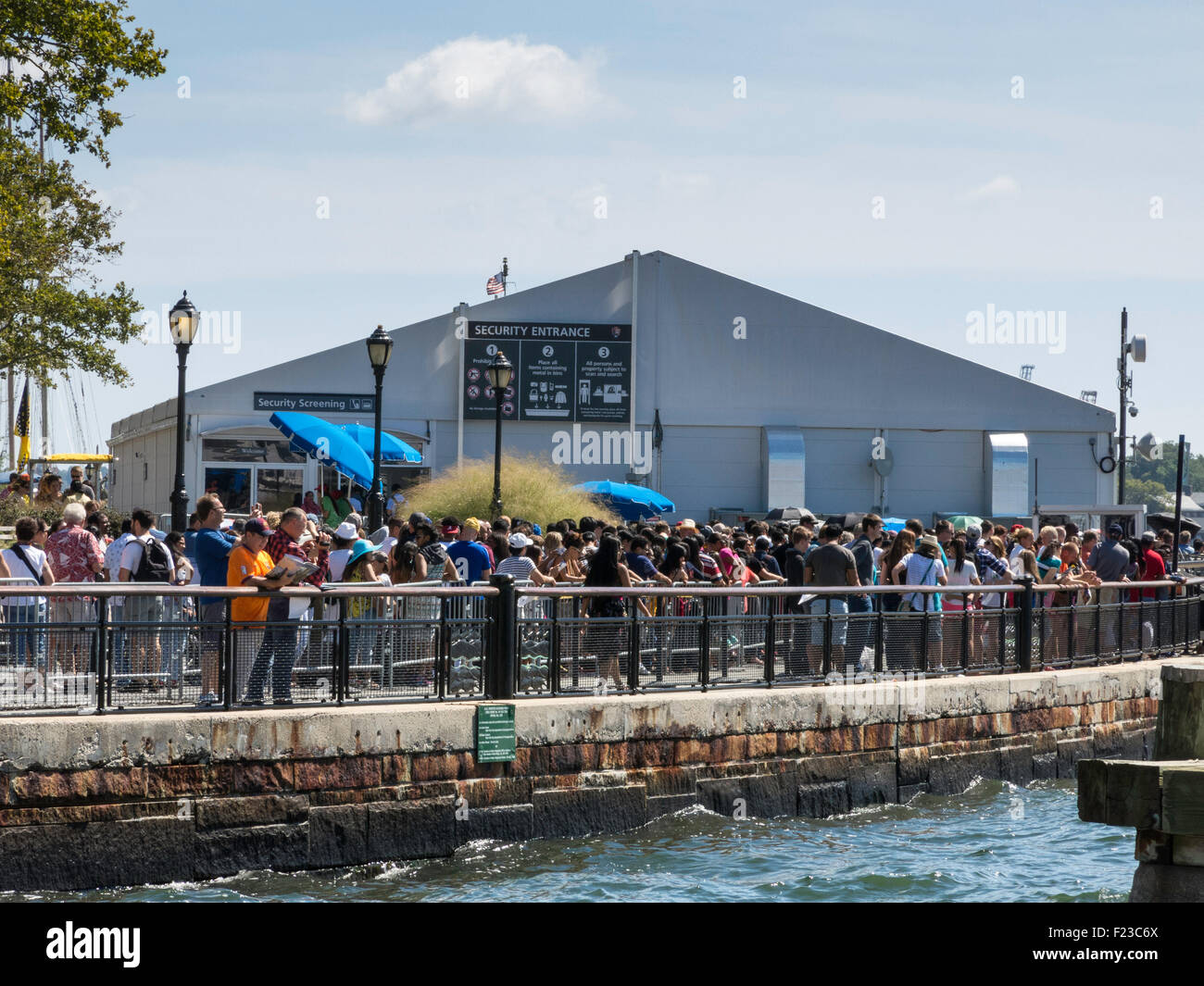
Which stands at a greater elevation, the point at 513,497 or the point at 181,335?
the point at 181,335

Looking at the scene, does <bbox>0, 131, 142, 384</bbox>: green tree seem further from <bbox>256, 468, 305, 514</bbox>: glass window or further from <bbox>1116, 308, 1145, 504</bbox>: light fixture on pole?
<bbox>1116, 308, 1145, 504</bbox>: light fixture on pole

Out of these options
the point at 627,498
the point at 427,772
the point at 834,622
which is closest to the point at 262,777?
the point at 427,772

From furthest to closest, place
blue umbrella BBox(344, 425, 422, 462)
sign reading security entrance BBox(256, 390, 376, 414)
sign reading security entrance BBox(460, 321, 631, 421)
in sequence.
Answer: sign reading security entrance BBox(460, 321, 631, 421) → sign reading security entrance BBox(256, 390, 376, 414) → blue umbrella BBox(344, 425, 422, 462)

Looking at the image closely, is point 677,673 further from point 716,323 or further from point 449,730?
point 716,323

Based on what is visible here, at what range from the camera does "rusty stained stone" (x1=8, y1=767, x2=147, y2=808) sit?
9398 millimetres

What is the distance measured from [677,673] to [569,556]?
345 cm

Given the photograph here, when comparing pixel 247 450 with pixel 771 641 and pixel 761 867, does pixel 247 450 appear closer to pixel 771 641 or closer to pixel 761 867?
pixel 771 641

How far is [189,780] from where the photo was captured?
9930mm

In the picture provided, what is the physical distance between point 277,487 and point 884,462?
16252 millimetres

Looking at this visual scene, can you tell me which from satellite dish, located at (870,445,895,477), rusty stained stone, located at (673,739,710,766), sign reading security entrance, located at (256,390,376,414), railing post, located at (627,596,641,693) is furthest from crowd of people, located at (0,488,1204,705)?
satellite dish, located at (870,445,895,477)

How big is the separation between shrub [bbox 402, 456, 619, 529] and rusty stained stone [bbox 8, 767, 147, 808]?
1717 centimetres

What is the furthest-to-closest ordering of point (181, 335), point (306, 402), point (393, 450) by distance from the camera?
1. point (306, 402)
2. point (393, 450)
3. point (181, 335)

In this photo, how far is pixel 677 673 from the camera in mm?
12227
